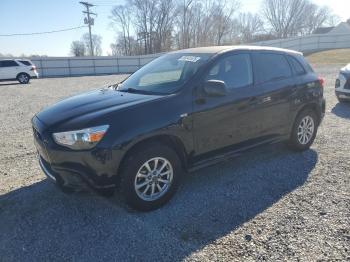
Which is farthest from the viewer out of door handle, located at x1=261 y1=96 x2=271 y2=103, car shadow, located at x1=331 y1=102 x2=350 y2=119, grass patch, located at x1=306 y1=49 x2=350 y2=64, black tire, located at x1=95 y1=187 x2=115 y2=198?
grass patch, located at x1=306 y1=49 x2=350 y2=64

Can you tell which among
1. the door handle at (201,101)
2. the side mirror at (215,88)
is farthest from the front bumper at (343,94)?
the door handle at (201,101)

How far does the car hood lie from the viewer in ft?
11.4

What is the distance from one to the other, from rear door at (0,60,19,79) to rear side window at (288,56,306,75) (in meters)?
21.2

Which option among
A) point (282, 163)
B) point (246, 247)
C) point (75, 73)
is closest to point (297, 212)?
point (246, 247)

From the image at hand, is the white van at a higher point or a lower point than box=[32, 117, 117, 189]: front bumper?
higher

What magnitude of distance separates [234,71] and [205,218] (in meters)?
1.98

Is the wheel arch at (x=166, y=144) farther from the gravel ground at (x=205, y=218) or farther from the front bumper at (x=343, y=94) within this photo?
the front bumper at (x=343, y=94)

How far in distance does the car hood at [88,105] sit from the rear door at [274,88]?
68.0 inches

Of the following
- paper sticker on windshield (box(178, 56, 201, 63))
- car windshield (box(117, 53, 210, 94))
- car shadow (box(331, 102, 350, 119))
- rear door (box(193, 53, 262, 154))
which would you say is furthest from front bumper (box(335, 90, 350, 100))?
paper sticker on windshield (box(178, 56, 201, 63))

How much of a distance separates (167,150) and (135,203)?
68 centimetres

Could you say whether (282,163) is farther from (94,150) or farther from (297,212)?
(94,150)

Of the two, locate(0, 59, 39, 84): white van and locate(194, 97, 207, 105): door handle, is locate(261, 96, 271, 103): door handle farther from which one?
locate(0, 59, 39, 84): white van

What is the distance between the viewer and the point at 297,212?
3.53m

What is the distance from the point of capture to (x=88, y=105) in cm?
371
